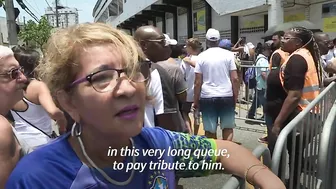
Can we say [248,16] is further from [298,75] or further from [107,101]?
[107,101]

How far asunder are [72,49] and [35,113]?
201cm

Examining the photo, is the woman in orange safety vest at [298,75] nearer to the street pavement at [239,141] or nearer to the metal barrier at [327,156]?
the metal barrier at [327,156]

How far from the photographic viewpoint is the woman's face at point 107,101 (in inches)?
45.6

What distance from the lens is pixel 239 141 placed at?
5.84 metres

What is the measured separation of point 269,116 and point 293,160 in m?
1.44

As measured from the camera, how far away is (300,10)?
1432 centimetres

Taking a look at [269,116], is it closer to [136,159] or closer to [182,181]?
[182,181]

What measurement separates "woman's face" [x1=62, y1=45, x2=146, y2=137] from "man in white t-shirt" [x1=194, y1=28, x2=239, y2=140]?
3.51m

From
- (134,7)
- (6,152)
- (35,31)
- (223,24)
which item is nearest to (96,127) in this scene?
(6,152)

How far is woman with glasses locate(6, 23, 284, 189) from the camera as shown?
1149mm

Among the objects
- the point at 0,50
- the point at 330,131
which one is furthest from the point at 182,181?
the point at 0,50

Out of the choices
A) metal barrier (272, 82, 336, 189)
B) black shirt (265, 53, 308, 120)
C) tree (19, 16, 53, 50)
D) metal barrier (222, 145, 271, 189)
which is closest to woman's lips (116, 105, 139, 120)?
metal barrier (222, 145, 271, 189)

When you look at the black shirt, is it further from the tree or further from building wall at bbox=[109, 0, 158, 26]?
the tree

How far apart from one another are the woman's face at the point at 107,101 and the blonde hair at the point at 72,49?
0.02 metres
